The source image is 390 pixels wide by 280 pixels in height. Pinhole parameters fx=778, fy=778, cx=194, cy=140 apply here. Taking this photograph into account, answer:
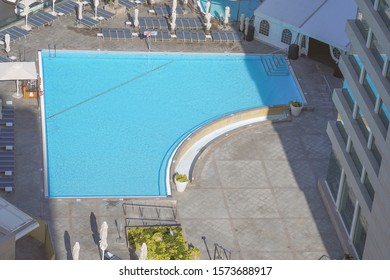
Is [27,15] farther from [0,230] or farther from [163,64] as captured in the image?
[0,230]

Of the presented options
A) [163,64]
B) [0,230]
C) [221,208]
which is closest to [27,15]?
[163,64]

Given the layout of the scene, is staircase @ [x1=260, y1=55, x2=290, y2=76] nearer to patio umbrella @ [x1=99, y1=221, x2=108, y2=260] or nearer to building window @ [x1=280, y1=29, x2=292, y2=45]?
building window @ [x1=280, y1=29, x2=292, y2=45]

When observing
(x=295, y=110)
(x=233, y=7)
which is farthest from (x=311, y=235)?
(x=233, y=7)

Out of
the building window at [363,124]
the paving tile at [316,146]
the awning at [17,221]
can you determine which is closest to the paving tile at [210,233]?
the awning at [17,221]

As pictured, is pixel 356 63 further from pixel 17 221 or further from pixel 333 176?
pixel 17 221

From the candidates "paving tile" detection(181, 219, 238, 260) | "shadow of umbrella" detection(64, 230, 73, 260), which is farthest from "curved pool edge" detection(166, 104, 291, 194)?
"shadow of umbrella" detection(64, 230, 73, 260)

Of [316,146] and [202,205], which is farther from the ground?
[316,146]
